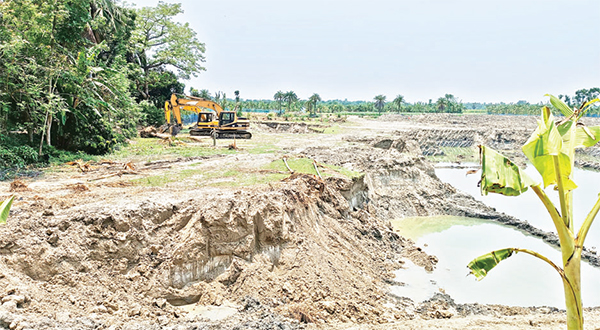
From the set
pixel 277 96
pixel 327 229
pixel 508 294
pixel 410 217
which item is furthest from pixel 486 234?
pixel 277 96

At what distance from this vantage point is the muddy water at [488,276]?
1107 centimetres

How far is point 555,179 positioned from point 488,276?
29.2 feet

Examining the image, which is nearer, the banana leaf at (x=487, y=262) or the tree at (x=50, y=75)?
the banana leaf at (x=487, y=262)

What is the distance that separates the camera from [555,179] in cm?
A: 487

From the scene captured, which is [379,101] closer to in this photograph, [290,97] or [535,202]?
[290,97]

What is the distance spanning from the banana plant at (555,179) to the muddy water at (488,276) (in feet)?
19.7

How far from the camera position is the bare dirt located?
7.11 m

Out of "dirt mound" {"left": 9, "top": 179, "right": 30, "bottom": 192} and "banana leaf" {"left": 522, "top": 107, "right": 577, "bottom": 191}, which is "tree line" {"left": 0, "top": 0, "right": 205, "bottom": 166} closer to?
"dirt mound" {"left": 9, "top": 179, "right": 30, "bottom": 192}

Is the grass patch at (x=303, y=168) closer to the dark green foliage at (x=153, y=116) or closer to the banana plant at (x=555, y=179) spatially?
the banana plant at (x=555, y=179)

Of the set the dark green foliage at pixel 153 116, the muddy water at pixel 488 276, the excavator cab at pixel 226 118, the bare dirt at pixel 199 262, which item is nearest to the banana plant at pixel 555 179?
the bare dirt at pixel 199 262

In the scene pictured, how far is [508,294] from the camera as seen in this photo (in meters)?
11.3

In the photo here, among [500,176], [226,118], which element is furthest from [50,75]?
[500,176]

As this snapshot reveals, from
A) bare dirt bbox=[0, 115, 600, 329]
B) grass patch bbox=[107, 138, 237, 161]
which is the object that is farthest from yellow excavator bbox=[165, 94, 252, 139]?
bare dirt bbox=[0, 115, 600, 329]

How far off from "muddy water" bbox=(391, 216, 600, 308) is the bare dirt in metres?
0.70
